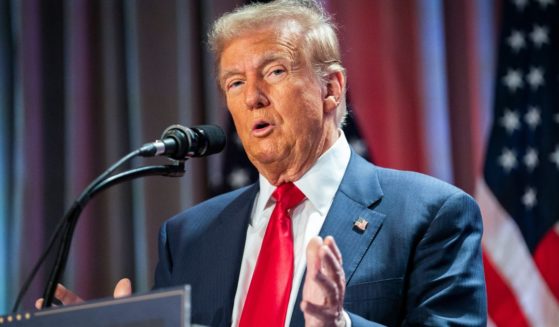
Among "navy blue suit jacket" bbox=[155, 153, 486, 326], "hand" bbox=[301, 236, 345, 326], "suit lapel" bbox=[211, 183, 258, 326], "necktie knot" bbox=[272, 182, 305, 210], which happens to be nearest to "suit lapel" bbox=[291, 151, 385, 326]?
"navy blue suit jacket" bbox=[155, 153, 486, 326]

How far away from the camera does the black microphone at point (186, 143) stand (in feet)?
6.39

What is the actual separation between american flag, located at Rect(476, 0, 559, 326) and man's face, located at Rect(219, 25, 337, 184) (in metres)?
1.23

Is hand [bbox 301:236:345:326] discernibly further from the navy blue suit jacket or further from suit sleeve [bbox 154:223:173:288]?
suit sleeve [bbox 154:223:173:288]

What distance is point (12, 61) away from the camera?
390 cm

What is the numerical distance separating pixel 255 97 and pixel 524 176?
1526 mm

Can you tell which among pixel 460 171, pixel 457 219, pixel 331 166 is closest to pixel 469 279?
pixel 457 219

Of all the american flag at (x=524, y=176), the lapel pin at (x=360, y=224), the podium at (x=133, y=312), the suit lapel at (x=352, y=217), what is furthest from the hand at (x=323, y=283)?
the american flag at (x=524, y=176)

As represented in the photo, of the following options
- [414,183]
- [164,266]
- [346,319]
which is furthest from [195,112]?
[346,319]

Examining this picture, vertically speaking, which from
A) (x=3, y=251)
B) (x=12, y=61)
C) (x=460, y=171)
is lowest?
(x=3, y=251)

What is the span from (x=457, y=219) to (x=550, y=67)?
5.21 ft

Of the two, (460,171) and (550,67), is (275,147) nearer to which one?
(460,171)

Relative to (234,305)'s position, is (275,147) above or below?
above

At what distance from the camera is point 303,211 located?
99.0 inches

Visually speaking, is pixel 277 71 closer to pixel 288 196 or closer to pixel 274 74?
pixel 274 74
